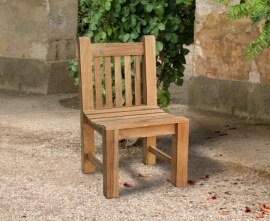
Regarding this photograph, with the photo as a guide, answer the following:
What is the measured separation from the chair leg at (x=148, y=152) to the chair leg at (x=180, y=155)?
551mm

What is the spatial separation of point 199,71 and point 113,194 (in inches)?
112

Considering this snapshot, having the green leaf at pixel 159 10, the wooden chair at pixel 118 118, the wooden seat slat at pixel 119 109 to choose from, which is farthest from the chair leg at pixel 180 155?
the green leaf at pixel 159 10

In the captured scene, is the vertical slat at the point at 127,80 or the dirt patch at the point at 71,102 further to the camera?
the dirt patch at the point at 71,102

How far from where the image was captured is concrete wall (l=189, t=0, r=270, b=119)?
636 cm

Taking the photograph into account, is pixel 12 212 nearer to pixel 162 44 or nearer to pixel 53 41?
pixel 162 44

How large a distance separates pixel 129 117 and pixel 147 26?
1346 millimetres

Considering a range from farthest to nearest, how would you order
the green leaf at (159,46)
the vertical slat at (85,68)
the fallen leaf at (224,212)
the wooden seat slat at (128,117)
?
the green leaf at (159,46), the vertical slat at (85,68), the wooden seat slat at (128,117), the fallen leaf at (224,212)

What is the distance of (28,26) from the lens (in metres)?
8.34

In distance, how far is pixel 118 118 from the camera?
4.40 m

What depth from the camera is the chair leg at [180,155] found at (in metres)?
4.36

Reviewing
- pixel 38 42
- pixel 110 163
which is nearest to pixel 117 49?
pixel 110 163

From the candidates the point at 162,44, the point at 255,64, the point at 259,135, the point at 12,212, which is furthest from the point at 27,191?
the point at 255,64

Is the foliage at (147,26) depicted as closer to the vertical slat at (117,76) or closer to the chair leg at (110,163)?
the vertical slat at (117,76)

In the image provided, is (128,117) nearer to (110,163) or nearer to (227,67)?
(110,163)
